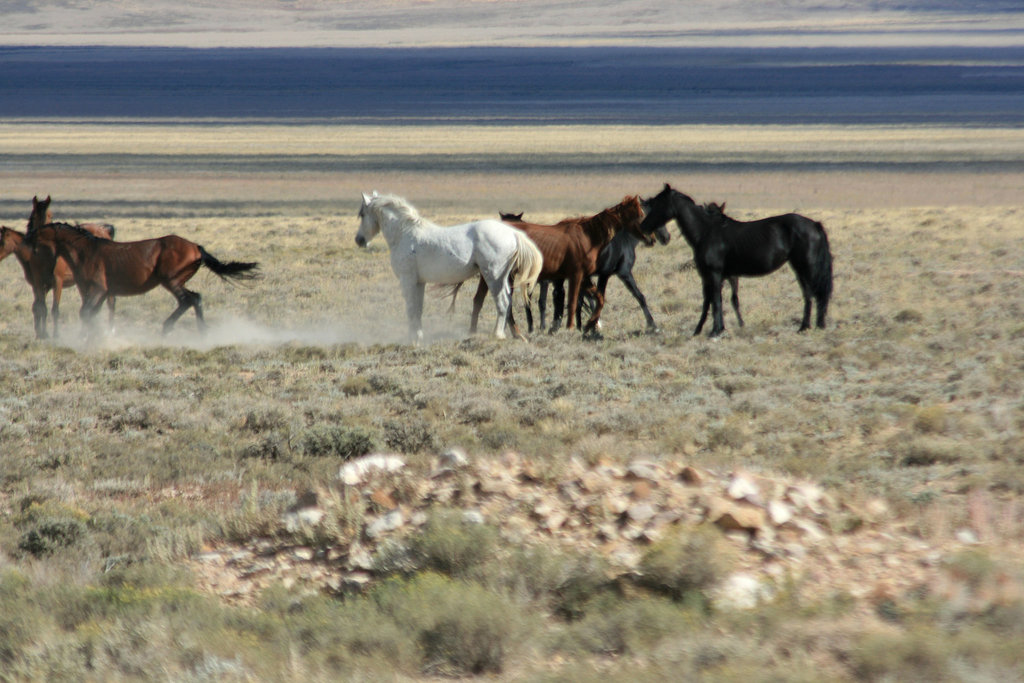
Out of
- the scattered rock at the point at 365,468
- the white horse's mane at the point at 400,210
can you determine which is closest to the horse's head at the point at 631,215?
the white horse's mane at the point at 400,210

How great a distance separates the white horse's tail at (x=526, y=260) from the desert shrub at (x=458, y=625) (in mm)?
7762

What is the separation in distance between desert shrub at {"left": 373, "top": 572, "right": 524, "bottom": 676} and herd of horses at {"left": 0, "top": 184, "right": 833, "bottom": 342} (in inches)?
303

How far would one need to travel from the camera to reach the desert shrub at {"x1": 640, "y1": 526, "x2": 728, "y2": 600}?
5.07 meters

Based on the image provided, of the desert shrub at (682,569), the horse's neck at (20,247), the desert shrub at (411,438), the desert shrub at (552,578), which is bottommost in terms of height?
the desert shrub at (411,438)

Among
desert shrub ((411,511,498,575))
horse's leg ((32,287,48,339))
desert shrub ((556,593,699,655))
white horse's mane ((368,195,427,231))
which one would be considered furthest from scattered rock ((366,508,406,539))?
horse's leg ((32,287,48,339))

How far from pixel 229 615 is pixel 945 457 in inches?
210

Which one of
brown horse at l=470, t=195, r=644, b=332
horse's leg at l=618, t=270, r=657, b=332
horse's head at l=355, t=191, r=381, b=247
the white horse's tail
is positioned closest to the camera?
the white horse's tail

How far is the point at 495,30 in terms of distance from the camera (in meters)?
191

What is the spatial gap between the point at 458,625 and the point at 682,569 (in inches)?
44.2

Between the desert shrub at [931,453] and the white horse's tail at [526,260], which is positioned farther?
the white horse's tail at [526,260]

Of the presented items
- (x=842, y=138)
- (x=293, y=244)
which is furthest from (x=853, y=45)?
(x=293, y=244)

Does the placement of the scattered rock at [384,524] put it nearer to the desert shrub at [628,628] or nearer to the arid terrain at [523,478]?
the arid terrain at [523,478]

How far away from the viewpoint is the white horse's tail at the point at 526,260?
12523 millimetres

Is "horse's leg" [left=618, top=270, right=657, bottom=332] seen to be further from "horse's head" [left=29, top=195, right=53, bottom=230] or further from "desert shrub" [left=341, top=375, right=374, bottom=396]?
"horse's head" [left=29, top=195, right=53, bottom=230]
